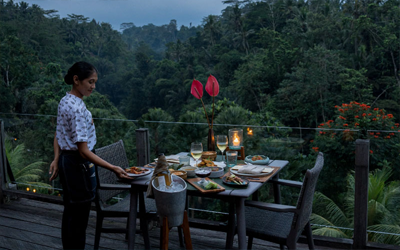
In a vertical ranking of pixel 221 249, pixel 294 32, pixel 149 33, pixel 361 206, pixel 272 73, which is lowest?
pixel 221 249

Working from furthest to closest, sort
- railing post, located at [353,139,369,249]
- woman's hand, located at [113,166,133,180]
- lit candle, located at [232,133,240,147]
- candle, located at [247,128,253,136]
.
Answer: candle, located at [247,128,253,136] < lit candle, located at [232,133,240,147] < railing post, located at [353,139,369,249] < woman's hand, located at [113,166,133,180]

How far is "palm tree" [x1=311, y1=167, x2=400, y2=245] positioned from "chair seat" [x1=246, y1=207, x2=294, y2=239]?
38.4 inches

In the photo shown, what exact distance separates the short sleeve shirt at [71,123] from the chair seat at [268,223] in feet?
2.98

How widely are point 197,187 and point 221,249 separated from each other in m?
0.78

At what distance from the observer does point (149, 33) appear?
42719 millimetres

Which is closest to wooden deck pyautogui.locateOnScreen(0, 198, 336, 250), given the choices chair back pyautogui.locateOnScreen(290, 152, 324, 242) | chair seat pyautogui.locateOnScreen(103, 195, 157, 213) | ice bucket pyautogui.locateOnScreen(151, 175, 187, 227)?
chair seat pyautogui.locateOnScreen(103, 195, 157, 213)

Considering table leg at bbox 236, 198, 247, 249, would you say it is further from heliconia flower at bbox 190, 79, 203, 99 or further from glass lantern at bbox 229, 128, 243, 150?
heliconia flower at bbox 190, 79, 203, 99

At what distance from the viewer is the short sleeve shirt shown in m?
1.66

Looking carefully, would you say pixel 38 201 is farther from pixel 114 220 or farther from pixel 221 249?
pixel 221 249

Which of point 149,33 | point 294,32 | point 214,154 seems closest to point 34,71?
point 294,32

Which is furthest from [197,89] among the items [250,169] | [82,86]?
[82,86]

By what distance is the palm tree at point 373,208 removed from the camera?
113 inches

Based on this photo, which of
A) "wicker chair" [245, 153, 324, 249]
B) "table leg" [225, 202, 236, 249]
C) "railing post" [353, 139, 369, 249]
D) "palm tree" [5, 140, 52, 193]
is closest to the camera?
"wicker chair" [245, 153, 324, 249]

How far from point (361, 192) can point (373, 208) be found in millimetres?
1118
